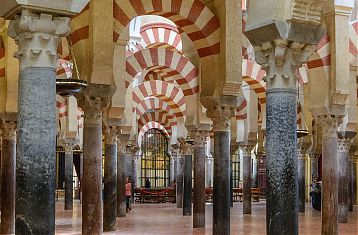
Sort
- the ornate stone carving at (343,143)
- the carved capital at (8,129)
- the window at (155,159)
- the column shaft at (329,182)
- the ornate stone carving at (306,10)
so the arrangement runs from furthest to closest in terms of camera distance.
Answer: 1. the window at (155,159)
2. the ornate stone carving at (343,143)
3. the carved capital at (8,129)
4. the column shaft at (329,182)
5. the ornate stone carving at (306,10)

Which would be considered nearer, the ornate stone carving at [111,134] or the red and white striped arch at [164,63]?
the ornate stone carving at [111,134]

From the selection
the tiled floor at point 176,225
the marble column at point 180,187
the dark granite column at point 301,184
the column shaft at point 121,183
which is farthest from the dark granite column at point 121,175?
the dark granite column at point 301,184

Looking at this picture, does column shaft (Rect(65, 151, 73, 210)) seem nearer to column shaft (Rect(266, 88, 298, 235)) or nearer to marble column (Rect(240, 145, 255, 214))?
marble column (Rect(240, 145, 255, 214))

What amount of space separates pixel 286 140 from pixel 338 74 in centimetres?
497

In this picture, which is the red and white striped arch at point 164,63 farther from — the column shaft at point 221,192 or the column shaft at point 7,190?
the column shaft at point 7,190

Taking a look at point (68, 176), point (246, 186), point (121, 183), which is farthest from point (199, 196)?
point (68, 176)

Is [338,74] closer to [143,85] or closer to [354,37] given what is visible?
[354,37]

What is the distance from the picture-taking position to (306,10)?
4.96 meters

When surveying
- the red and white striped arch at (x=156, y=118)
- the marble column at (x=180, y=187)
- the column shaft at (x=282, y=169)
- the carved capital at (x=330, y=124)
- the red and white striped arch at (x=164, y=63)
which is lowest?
the marble column at (x=180, y=187)

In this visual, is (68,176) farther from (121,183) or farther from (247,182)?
(247,182)

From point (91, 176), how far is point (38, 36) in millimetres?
4292

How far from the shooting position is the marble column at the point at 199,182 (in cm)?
1073

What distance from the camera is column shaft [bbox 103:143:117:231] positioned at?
10.1 meters

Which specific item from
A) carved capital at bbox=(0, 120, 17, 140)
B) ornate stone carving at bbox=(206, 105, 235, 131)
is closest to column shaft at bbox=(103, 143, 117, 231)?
carved capital at bbox=(0, 120, 17, 140)
